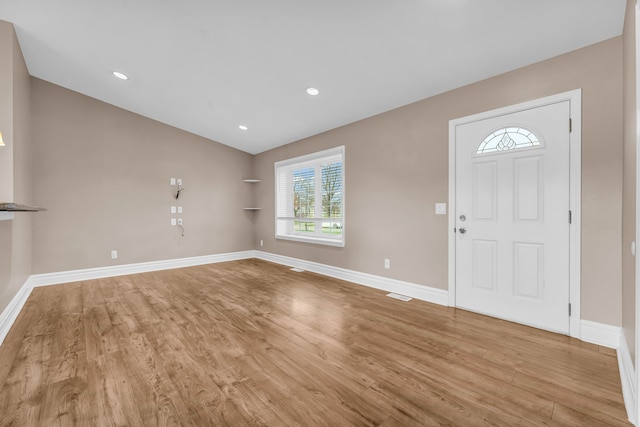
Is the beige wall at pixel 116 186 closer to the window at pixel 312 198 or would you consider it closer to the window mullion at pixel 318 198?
the window at pixel 312 198

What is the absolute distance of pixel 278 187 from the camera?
599cm

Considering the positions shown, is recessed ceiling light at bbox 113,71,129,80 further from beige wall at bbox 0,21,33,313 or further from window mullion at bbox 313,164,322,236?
window mullion at bbox 313,164,322,236

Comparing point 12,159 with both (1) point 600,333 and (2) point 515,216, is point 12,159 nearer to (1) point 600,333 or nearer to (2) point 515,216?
(2) point 515,216

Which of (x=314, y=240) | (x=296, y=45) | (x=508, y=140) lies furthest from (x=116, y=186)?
(x=508, y=140)

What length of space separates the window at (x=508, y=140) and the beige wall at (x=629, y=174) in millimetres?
643

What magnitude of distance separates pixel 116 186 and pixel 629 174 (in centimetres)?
635

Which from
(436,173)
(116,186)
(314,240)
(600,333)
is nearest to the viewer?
(600,333)

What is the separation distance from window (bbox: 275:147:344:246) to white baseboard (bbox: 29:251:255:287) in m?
1.49

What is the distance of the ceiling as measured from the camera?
220 centimetres

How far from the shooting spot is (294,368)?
78.3 inches

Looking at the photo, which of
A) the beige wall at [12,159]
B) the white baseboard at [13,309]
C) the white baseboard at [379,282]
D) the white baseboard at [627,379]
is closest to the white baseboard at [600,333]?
the white baseboard at [627,379]

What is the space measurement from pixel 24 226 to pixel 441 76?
542 centimetres

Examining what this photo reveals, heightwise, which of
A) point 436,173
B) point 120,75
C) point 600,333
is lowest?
point 600,333

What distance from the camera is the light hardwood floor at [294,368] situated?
155 cm
